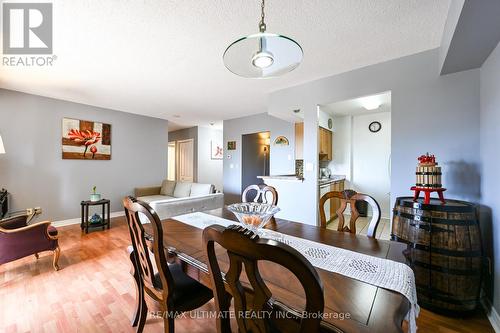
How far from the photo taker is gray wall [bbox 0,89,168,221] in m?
3.59

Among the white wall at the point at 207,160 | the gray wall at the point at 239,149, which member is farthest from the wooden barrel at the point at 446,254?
the white wall at the point at 207,160

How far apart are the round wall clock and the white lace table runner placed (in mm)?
4295

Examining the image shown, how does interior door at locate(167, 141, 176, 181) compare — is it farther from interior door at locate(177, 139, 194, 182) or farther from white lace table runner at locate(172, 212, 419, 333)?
white lace table runner at locate(172, 212, 419, 333)

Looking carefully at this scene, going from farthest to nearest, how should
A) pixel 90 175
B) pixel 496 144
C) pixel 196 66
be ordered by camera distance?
pixel 90 175 < pixel 196 66 < pixel 496 144

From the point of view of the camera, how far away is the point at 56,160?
4.04 metres

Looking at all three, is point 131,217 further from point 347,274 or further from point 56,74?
point 56,74

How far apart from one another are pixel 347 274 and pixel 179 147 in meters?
7.56

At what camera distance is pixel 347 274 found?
958mm

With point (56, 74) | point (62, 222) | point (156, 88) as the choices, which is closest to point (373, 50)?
point (156, 88)

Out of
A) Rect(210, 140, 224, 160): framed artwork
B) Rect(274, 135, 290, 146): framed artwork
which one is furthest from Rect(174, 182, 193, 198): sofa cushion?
Rect(210, 140, 224, 160): framed artwork

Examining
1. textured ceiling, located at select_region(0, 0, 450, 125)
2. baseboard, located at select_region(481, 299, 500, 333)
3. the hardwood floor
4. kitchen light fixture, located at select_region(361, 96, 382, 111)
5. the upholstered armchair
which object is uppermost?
textured ceiling, located at select_region(0, 0, 450, 125)

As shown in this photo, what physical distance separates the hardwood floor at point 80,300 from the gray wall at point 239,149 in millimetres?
3478

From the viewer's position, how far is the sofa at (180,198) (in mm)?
3213

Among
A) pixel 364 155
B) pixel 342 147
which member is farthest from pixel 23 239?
pixel 364 155
